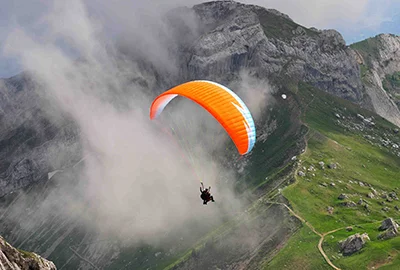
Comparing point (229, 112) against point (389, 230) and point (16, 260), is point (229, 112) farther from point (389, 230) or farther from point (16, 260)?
point (389, 230)

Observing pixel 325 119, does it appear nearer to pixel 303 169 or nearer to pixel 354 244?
pixel 303 169

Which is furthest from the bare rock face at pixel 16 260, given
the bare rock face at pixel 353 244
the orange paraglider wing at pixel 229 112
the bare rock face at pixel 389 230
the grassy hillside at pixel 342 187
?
the bare rock face at pixel 389 230

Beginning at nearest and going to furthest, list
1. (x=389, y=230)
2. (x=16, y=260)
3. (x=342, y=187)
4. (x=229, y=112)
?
(x=16, y=260), (x=229, y=112), (x=389, y=230), (x=342, y=187)

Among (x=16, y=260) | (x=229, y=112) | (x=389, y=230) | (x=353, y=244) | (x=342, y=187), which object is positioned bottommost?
(x=342, y=187)

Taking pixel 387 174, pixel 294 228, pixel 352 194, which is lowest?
pixel 387 174

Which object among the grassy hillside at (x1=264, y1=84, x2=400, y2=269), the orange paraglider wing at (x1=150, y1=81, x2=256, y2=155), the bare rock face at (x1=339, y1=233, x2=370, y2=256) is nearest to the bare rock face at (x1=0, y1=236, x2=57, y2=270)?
the orange paraglider wing at (x1=150, y1=81, x2=256, y2=155)


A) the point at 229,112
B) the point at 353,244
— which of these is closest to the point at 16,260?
the point at 229,112

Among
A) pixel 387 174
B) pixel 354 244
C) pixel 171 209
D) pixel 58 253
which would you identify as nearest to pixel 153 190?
pixel 171 209

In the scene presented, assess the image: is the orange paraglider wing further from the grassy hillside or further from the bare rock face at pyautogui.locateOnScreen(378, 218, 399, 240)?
the bare rock face at pyautogui.locateOnScreen(378, 218, 399, 240)
